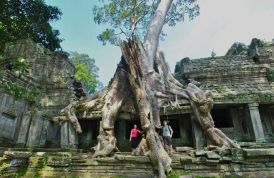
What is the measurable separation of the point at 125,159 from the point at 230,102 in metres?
5.76

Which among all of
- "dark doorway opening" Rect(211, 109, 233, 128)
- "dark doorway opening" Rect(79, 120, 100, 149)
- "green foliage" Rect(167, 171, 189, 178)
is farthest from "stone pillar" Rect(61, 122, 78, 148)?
"dark doorway opening" Rect(211, 109, 233, 128)

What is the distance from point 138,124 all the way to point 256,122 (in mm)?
5684

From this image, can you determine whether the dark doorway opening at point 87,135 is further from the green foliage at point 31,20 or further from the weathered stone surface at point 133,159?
the green foliage at point 31,20

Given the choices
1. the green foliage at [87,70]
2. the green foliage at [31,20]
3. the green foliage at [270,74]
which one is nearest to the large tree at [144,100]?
the green foliage at [270,74]

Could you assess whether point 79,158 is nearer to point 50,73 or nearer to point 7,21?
point 50,73

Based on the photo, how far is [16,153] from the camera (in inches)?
260

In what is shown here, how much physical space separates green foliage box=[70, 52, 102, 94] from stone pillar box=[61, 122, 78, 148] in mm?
16389

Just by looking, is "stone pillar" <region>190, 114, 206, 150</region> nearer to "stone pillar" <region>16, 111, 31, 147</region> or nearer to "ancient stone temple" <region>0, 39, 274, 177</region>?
"ancient stone temple" <region>0, 39, 274, 177</region>

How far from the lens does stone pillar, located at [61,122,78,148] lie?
1005 cm

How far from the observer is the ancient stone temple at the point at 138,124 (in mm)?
6281

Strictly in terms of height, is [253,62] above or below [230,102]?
above

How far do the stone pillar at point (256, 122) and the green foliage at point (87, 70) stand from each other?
19353 millimetres

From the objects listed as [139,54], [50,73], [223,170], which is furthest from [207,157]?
[50,73]

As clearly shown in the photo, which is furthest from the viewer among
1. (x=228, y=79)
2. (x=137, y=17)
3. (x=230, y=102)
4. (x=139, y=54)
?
(x=137, y=17)
